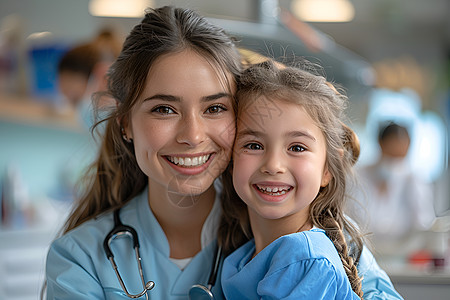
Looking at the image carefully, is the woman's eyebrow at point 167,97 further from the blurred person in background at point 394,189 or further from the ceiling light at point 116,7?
the ceiling light at point 116,7

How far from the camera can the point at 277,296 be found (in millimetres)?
889

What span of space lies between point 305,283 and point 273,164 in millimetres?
210

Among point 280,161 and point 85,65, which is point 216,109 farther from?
point 85,65

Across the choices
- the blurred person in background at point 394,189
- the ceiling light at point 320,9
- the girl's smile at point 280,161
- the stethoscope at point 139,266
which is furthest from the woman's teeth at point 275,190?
the ceiling light at point 320,9

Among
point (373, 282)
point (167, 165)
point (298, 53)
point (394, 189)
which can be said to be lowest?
point (394, 189)

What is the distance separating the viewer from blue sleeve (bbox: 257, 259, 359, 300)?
870 millimetres

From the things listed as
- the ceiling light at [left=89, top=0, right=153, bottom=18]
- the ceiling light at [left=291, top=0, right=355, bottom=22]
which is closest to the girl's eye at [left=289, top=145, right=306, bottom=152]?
the ceiling light at [left=89, top=0, right=153, bottom=18]

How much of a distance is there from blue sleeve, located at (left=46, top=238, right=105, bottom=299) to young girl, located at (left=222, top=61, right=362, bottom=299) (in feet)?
0.88

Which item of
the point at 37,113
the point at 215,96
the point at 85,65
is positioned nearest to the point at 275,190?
the point at 215,96

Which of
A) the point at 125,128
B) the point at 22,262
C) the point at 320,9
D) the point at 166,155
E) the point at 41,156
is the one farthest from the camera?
the point at 320,9

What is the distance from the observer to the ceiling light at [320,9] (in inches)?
148

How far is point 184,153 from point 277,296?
327 mm

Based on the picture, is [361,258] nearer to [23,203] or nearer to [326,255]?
[326,255]

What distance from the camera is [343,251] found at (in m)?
1.00
